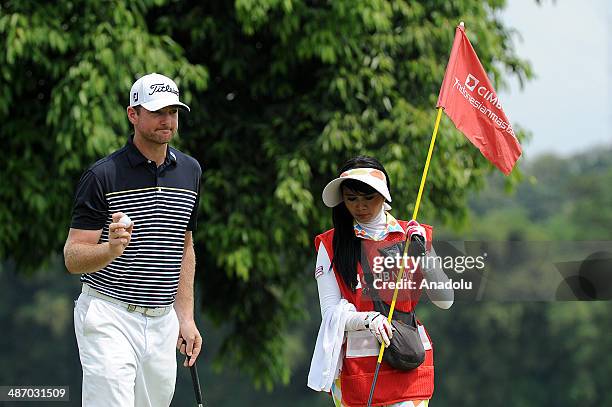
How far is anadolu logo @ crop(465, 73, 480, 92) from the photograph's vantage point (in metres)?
6.25

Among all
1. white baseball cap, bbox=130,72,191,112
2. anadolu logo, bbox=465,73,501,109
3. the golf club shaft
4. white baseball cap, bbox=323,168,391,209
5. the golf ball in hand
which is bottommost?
the golf club shaft

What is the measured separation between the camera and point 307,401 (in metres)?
53.5

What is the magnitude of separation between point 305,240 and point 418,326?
499cm

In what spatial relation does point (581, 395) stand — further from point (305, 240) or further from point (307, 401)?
point (305, 240)

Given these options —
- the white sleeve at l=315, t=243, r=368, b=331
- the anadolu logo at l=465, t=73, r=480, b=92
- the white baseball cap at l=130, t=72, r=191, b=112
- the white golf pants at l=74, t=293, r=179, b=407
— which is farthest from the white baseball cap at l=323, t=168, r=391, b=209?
the anadolu logo at l=465, t=73, r=480, b=92

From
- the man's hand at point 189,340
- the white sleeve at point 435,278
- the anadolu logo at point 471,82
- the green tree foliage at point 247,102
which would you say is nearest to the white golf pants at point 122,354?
the man's hand at point 189,340

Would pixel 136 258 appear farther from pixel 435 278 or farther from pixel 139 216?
pixel 435 278

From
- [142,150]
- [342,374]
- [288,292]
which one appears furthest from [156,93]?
[288,292]

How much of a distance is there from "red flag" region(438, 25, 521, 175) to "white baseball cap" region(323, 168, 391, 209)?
1.02m

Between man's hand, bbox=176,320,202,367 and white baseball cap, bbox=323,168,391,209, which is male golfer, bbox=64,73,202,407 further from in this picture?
white baseball cap, bbox=323,168,391,209

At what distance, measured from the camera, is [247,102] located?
1102cm

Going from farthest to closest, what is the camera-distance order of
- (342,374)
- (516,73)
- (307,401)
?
(307,401) → (516,73) → (342,374)

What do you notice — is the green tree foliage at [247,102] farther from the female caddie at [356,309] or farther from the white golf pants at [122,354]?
the female caddie at [356,309]

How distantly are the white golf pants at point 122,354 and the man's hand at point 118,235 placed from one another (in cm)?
42
